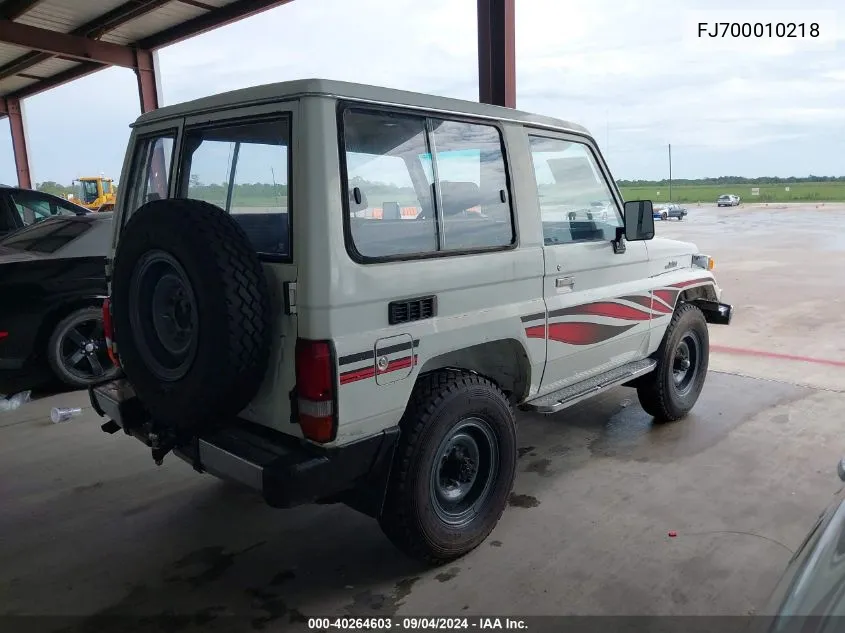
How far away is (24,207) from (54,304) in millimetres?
2806

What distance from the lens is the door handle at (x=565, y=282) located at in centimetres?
336

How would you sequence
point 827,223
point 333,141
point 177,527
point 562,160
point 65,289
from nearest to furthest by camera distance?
1. point 333,141
2. point 177,527
3. point 562,160
4. point 65,289
5. point 827,223

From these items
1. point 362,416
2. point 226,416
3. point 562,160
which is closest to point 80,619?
point 226,416

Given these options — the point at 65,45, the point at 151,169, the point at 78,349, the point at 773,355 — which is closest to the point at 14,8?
the point at 65,45

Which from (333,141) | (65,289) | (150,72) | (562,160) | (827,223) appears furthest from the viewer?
(827,223)

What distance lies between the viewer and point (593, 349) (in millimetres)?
3715

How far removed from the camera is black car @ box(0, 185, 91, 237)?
7101 millimetres

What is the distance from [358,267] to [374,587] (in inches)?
55.3

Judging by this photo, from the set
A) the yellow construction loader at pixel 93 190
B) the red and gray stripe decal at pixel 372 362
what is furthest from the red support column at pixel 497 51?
the yellow construction loader at pixel 93 190

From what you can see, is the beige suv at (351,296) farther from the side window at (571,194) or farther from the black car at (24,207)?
the black car at (24,207)

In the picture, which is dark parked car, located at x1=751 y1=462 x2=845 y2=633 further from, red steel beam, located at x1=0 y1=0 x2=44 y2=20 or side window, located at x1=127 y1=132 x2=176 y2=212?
red steel beam, located at x1=0 y1=0 x2=44 y2=20

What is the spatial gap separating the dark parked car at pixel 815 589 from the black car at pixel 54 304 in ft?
17.6

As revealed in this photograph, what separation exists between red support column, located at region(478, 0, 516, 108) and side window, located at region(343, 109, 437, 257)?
386cm

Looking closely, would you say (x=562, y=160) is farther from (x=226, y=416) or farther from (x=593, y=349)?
(x=226, y=416)
